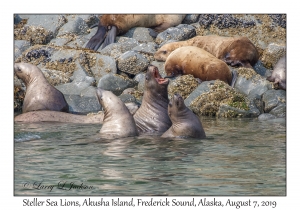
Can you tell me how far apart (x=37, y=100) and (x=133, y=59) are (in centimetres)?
449

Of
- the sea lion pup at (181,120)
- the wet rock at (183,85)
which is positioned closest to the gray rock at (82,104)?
the wet rock at (183,85)

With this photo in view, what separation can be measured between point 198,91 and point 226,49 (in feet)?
12.2

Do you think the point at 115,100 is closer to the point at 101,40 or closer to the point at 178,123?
the point at 178,123

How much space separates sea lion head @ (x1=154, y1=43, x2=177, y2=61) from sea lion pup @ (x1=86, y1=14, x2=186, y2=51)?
224 cm

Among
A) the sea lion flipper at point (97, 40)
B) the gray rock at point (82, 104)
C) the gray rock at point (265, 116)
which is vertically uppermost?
the sea lion flipper at point (97, 40)

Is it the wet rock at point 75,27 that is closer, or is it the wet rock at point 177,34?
the wet rock at point 177,34

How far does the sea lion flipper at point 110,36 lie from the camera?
70.0 feet

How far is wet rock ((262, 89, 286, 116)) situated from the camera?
51.2ft

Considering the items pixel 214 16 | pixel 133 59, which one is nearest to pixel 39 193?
pixel 133 59

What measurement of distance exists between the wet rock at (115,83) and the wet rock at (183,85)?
4.42ft

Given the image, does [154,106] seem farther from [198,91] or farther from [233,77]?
[233,77]

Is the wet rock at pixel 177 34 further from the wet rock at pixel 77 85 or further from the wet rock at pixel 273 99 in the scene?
the wet rock at pixel 273 99

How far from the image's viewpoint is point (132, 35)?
73.9 ft

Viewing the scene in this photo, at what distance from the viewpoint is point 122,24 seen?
22.3 m
